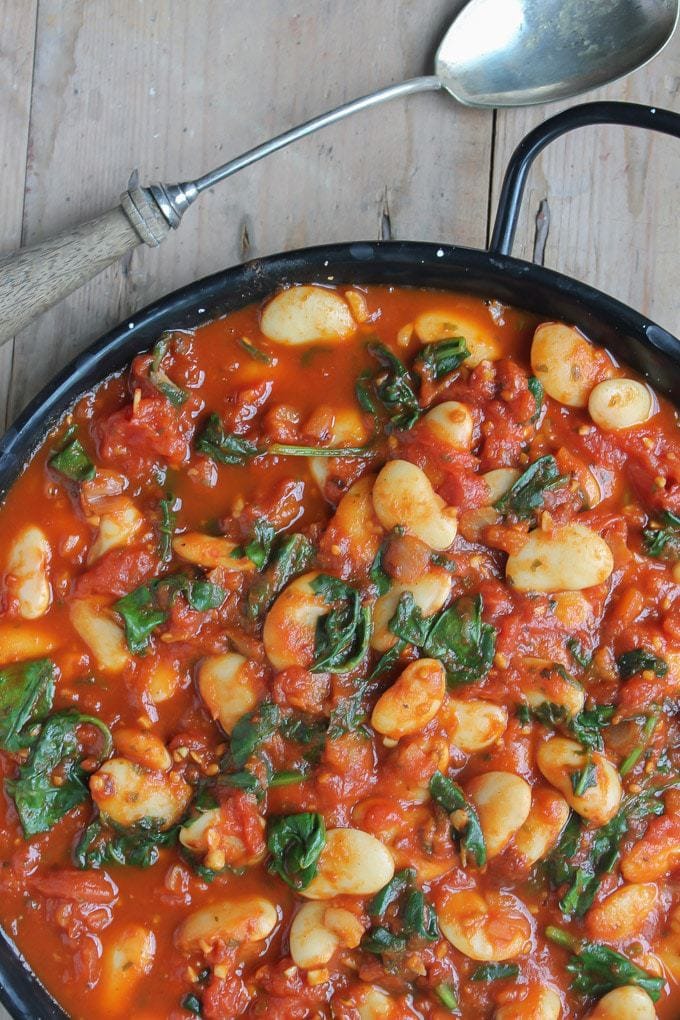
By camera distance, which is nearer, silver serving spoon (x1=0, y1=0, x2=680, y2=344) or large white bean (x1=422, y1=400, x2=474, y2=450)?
large white bean (x1=422, y1=400, x2=474, y2=450)

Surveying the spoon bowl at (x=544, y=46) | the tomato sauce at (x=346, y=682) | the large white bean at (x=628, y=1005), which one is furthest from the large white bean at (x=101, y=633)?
the spoon bowl at (x=544, y=46)

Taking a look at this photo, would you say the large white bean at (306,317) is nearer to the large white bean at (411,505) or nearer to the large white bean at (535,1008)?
the large white bean at (411,505)

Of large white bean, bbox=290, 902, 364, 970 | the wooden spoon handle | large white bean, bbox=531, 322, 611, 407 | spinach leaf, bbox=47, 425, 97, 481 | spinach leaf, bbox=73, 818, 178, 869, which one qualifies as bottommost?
large white bean, bbox=290, 902, 364, 970

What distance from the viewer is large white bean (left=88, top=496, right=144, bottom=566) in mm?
2182

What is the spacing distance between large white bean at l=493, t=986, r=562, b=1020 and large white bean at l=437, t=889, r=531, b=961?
97 mm

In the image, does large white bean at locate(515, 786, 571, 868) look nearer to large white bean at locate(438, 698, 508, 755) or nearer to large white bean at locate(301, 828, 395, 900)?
large white bean at locate(438, 698, 508, 755)

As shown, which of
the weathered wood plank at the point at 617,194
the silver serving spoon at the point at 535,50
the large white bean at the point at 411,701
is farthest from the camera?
the weathered wood plank at the point at 617,194

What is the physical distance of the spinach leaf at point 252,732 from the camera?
2.15 meters

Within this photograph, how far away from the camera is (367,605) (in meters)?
2.18

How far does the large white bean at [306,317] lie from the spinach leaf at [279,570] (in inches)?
18.3

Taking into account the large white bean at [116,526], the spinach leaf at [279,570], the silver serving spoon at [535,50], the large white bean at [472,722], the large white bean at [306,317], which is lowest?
the large white bean at [472,722]

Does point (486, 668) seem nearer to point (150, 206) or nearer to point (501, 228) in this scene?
point (501, 228)

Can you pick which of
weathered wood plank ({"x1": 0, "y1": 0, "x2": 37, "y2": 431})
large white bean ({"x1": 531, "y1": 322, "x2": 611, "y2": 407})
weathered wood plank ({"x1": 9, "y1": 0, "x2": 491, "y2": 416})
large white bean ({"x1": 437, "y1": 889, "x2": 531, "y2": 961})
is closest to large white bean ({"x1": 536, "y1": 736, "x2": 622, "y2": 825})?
large white bean ({"x1": 437, "y1": 889, "x2": 531, "y2": 961})

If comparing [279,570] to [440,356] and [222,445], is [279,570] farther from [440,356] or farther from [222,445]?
[440,356]
